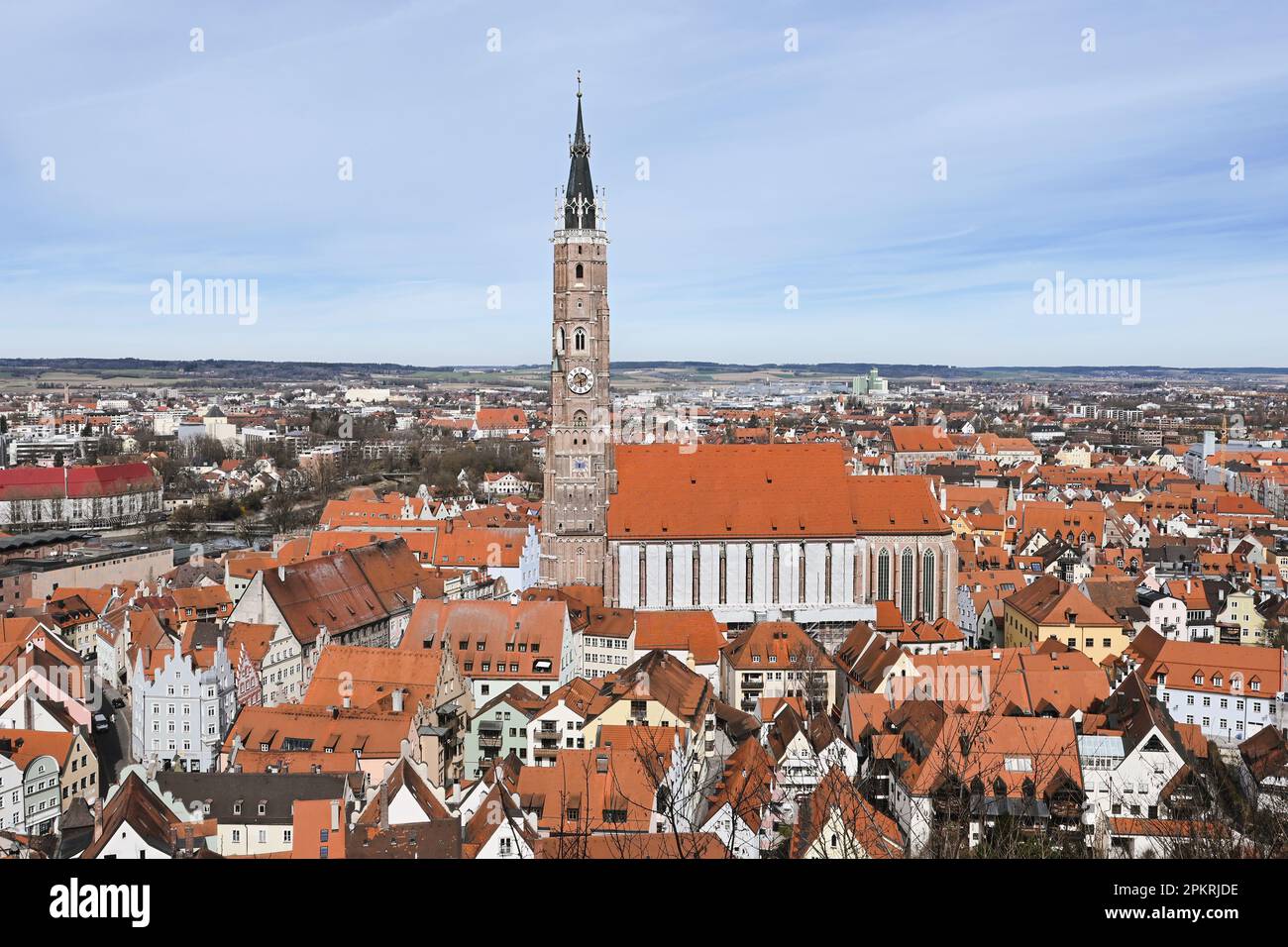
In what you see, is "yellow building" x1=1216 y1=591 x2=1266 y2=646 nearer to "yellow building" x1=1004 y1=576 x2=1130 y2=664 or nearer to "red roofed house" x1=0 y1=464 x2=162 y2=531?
"yellow building" x1=1004 y1=576 x2=1130 y2=664

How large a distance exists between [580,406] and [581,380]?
3.04 ft

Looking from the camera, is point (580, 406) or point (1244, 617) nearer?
point (1244, 617)

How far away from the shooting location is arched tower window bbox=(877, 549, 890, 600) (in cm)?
4222

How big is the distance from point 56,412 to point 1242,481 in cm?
11989

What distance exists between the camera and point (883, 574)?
4234 centimetres

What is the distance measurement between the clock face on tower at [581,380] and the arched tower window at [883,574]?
1198 cm

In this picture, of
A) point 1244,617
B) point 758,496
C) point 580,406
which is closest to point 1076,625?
point 1244,617

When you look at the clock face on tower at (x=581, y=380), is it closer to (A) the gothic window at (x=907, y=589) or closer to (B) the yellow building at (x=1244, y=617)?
(A) the gothic window at (x=907, y=589)

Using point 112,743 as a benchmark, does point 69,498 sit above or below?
above

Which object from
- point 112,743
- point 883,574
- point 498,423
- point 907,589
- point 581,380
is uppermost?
point 581,380

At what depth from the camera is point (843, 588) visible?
Answer: 4197cm

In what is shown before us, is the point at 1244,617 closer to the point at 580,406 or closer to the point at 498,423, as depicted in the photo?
the point at 580,406

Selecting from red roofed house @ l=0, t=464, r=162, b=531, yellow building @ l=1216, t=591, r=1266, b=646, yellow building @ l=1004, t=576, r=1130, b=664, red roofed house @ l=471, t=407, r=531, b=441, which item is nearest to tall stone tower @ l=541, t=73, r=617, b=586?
yellow building @ l=1004, t=576, r=1130, b=664
